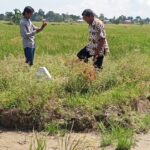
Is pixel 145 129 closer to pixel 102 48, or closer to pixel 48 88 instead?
pixel 48 88

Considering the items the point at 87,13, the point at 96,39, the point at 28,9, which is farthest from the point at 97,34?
the point at 28,9

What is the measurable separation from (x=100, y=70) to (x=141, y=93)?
0.92 m

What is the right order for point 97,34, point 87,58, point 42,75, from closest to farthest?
1. point 42,75
2. point 97,34
3. point 87,58

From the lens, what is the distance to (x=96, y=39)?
31.1 feet

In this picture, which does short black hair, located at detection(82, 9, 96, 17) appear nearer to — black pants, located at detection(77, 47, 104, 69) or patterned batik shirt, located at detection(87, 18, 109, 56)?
patterned batik shirt, located at detection(87, 18, 109, 56)

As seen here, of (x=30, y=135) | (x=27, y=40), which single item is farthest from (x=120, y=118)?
(x=27, y=40)

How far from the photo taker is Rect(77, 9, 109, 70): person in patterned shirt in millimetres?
9326

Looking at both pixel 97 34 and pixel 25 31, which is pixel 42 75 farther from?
pixel 25 31

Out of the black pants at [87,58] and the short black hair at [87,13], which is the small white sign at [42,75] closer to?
the black pants at [87,58]

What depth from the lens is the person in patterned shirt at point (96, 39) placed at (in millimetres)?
9326

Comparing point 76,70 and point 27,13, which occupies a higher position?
point 27,13

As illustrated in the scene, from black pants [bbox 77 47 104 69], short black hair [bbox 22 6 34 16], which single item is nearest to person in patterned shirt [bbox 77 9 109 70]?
black pants [bbox 77 47 104 69]

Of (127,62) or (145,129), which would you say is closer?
(145,129)

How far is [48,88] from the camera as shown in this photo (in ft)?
26.0
